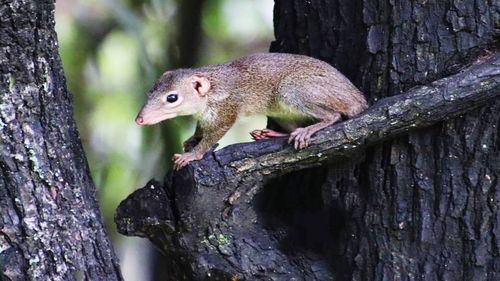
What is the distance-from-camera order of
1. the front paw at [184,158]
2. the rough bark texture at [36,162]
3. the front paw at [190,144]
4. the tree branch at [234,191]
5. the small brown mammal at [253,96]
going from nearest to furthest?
the rough bark texture at [36,162]
the tree branch at [234,191]
the front paw at [184,158]
the small brown mammal at [253,96]
the front paw at [190,144]

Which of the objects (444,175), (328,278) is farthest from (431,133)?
(328,278)

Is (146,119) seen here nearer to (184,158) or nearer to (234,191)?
(184,158)

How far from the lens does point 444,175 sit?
323 cm

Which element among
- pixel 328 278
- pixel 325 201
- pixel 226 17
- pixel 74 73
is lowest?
pixel 328 278

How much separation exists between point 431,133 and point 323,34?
0.58 meters

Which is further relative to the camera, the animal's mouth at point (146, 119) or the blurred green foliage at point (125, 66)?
the blurred green foliage at point (125, 66)

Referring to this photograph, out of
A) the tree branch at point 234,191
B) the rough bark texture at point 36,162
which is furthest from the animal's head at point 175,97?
the rough bark texture at point 36,162

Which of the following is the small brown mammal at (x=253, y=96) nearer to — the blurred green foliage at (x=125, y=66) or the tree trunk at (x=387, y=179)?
the tree trunk at (x=387, y=179)

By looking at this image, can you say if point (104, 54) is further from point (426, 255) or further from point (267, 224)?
point (426, 255)

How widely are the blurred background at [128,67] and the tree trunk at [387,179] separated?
161cm

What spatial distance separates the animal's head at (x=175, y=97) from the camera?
3.64 m

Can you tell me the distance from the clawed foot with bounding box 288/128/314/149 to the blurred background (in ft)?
5.61

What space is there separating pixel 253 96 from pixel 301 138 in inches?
22.4

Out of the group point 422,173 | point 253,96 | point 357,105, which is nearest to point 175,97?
point 253,96
